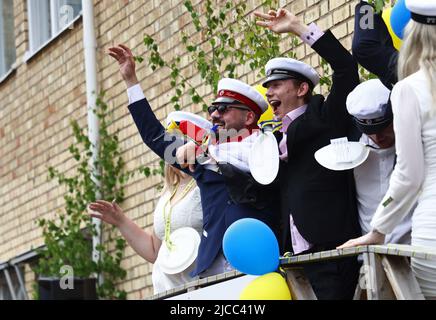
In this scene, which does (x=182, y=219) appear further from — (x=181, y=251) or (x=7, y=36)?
(x=7, y=36)

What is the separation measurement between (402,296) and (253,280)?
77 cm

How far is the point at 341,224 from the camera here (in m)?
4.96

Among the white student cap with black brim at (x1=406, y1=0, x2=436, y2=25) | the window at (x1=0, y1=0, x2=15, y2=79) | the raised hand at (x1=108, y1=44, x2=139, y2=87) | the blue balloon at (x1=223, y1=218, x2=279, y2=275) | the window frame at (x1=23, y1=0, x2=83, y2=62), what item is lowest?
the blue balloon at (x1=223, y1=218, x2=279, y2=275)

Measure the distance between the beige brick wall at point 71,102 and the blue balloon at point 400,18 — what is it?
1.81m

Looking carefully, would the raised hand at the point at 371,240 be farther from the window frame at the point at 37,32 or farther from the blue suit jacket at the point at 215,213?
the window frame at the point at 37,32

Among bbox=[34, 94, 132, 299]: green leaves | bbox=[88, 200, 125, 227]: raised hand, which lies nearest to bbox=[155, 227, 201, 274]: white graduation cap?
bbox=[88, 200, 125, 227]: raised hand

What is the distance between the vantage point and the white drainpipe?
10.1 m

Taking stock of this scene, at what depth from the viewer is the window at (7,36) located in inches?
498

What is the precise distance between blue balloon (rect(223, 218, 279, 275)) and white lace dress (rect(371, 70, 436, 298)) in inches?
21.0

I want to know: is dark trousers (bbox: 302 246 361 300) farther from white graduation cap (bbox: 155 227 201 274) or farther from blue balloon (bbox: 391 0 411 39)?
white graduation cap (bbox: 155 227 201 274)

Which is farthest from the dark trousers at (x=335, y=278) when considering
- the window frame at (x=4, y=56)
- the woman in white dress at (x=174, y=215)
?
the window frame at (x=4, y=56)

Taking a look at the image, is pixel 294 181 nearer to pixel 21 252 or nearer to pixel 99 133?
pixel 99 133

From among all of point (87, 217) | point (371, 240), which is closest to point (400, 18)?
point (371, 240)

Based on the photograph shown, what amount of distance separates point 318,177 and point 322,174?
21 mm
